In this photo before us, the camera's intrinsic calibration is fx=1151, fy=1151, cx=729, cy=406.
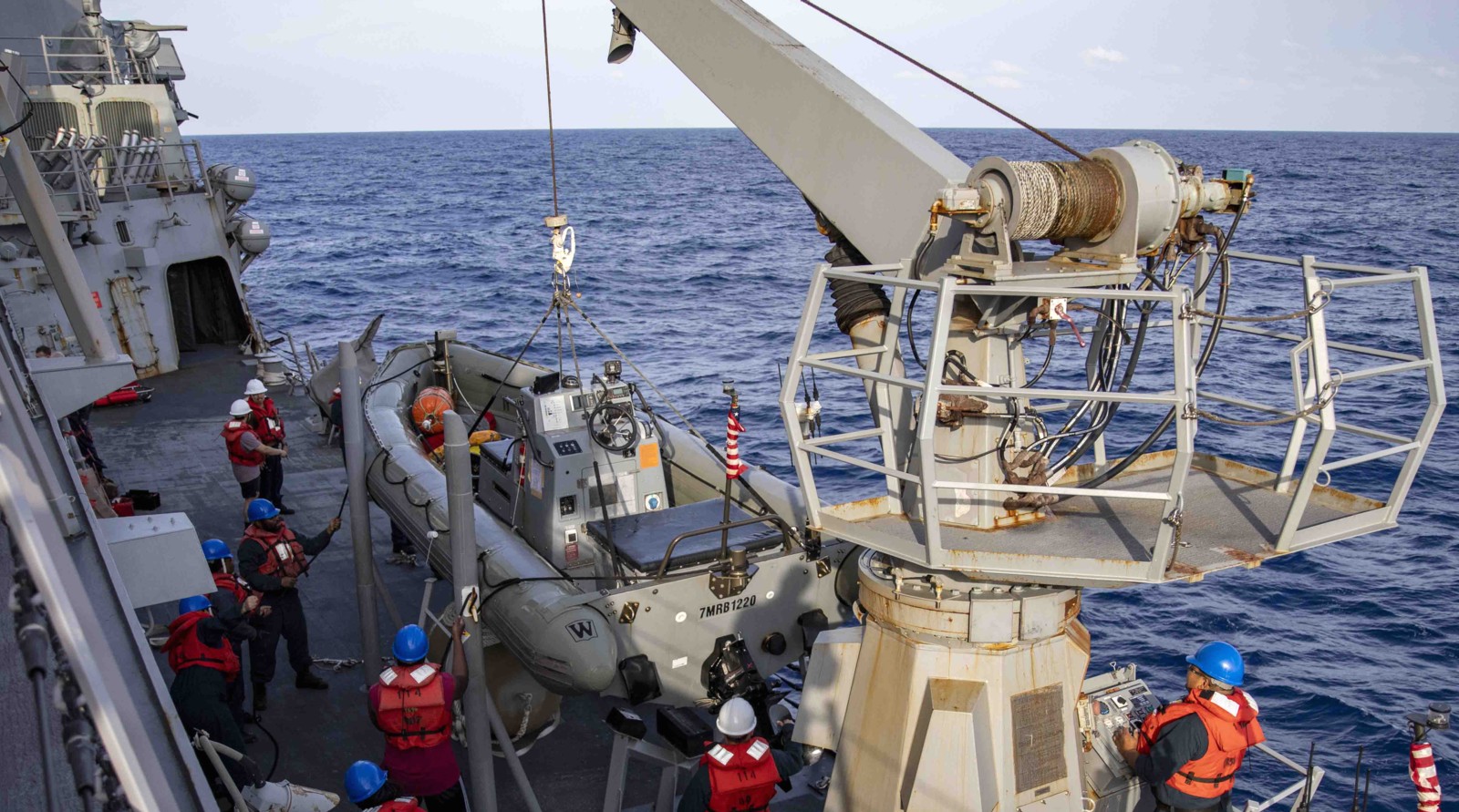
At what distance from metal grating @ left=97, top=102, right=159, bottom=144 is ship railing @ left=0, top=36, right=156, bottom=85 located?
1.56 ft

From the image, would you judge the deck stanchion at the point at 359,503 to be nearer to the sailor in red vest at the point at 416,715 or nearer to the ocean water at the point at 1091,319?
the sailor in red vest at the point at 416,715

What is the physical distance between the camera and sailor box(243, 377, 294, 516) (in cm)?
1142

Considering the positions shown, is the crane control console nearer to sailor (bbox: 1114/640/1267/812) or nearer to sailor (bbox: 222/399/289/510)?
sailor (bbox: 1114/640/1267/812)

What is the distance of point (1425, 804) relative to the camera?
533 cm

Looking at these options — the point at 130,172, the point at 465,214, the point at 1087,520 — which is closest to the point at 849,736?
the point at 1087,520

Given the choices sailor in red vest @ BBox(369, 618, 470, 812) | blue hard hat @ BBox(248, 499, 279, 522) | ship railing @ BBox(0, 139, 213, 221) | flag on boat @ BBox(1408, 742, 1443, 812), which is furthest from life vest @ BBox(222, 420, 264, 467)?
flag on boat @ BBox(1408, 742, 1443, 812)

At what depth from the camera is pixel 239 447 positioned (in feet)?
36.1

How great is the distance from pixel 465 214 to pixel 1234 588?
48.6 m

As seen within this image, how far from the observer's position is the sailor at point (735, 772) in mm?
5305

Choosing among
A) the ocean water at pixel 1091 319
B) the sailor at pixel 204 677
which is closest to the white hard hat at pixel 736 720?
the sailor at pixel 204 677

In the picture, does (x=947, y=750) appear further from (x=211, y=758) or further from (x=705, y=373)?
(x=705, y=373)

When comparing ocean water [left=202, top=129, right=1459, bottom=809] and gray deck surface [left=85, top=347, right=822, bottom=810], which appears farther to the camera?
ocean water [left=202, top=129, right=1459, bottom=809]

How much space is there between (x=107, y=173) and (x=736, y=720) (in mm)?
15062

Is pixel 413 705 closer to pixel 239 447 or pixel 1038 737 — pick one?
pixel 1038 737
